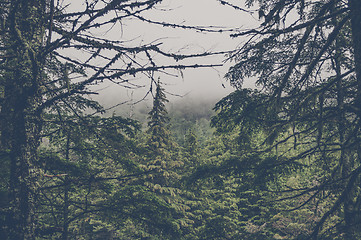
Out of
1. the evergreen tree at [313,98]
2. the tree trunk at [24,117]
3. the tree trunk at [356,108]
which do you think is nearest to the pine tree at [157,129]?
the evergreen tree at [313,98]

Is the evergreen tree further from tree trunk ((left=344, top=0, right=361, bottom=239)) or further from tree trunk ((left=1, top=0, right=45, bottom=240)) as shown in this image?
tree trunk ((left=1, top=0, right=45, bottom=240))

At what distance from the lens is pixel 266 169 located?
5020mm

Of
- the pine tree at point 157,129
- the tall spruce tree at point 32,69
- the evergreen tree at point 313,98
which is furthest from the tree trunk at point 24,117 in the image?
the pine tree at point 157,129

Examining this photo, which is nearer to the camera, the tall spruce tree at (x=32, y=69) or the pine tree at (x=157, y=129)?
the tall spruce tree at (x=32, y=69)

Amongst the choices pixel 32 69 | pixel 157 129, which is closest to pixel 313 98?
pixel 32 69

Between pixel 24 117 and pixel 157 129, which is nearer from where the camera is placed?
pixel 24 117

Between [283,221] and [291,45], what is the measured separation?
35.9 ft

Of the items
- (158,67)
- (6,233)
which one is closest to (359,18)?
(158,67)

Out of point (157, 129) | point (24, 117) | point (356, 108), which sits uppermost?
point (157, 129)

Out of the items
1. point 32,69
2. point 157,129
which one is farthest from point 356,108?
point 157,129

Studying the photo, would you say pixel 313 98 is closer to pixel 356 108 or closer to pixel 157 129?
pixel 356 108

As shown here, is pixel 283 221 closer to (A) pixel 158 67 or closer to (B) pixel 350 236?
(B) pixel 350 236

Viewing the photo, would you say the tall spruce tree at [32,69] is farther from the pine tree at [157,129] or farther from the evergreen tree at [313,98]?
the pine tree at [157,129]

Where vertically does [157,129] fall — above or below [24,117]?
above
